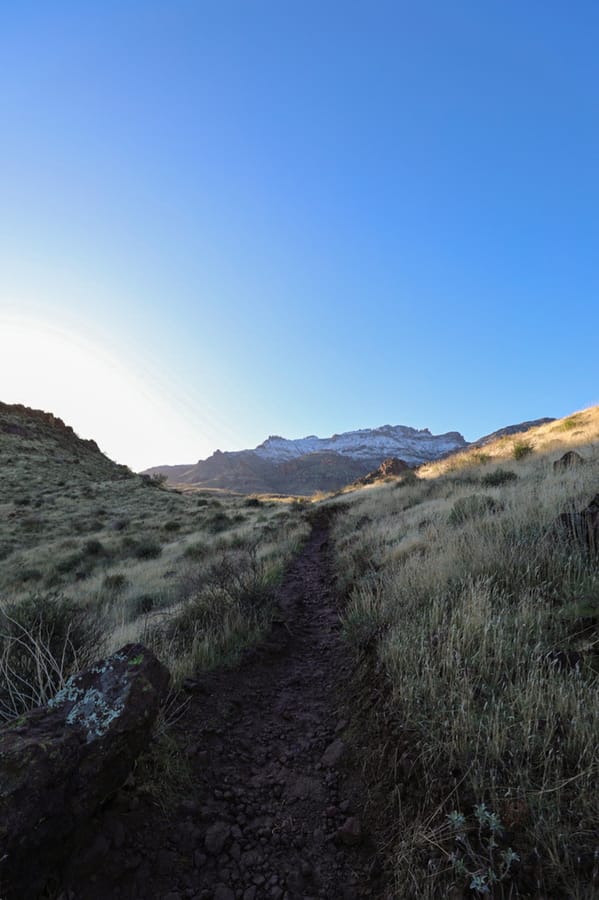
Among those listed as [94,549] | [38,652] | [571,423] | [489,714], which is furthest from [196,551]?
[571,423]

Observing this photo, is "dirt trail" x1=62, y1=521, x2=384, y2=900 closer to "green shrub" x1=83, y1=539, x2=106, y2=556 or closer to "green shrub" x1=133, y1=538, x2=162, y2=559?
"green shrub" x1=133, y1=538, x2=162, y2=559

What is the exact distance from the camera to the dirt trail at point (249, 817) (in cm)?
204

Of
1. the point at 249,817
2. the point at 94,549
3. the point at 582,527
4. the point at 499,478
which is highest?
the point at 499,478

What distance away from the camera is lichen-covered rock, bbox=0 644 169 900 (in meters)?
1.70

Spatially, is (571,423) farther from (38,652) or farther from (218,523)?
(38,652)

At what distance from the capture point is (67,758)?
1.96m

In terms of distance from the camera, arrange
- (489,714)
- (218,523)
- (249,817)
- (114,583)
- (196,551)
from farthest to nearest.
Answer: (218,523)
(196,551)
(114,583)
(249,817)
(489,714)

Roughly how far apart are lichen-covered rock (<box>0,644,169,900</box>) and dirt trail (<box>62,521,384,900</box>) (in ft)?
0.84

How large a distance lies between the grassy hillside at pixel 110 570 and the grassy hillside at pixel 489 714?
71.8 inches

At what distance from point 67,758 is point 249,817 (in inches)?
50.6

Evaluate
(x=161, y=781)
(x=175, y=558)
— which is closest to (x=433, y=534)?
(x=161, y=781)

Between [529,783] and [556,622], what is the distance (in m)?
1.64

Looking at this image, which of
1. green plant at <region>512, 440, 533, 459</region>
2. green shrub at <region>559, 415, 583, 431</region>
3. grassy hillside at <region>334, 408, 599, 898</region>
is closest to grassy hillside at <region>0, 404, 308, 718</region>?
grassy hillside at <region>334, 408, 599, 898</region>

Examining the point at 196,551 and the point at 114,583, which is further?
the point at 196,551
